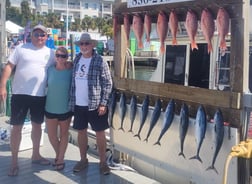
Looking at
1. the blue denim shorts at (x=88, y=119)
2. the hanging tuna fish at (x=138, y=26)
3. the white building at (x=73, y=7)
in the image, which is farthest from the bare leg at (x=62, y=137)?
the white building at (x=73, y=7)

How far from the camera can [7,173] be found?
4270 mm

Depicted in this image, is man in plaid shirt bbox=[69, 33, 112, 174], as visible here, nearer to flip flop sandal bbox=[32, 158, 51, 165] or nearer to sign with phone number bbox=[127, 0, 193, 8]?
sign with phone number bbox=[127, 0, 193, 8]

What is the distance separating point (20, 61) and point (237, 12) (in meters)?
2.34

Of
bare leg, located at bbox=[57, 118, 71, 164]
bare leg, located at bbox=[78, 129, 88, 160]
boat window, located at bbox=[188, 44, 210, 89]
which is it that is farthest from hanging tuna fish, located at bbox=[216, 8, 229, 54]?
boat window, located at bbox=[188, 44, 210, 89]

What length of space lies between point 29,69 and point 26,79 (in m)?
0.11

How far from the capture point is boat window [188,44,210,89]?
7125mm

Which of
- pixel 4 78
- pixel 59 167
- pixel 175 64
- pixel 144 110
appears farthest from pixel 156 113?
pixel 175 64

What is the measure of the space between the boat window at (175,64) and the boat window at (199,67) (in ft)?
0.64

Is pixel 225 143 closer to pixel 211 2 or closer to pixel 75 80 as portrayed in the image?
pixel 211 2

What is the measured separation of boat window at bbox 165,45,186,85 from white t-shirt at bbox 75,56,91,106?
11.6ft

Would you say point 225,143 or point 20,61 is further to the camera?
point 20,61

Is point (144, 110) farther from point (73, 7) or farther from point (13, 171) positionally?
point (73, 7)

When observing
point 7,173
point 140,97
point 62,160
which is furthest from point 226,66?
point 7,173

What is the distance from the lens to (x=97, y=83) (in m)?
4.02
